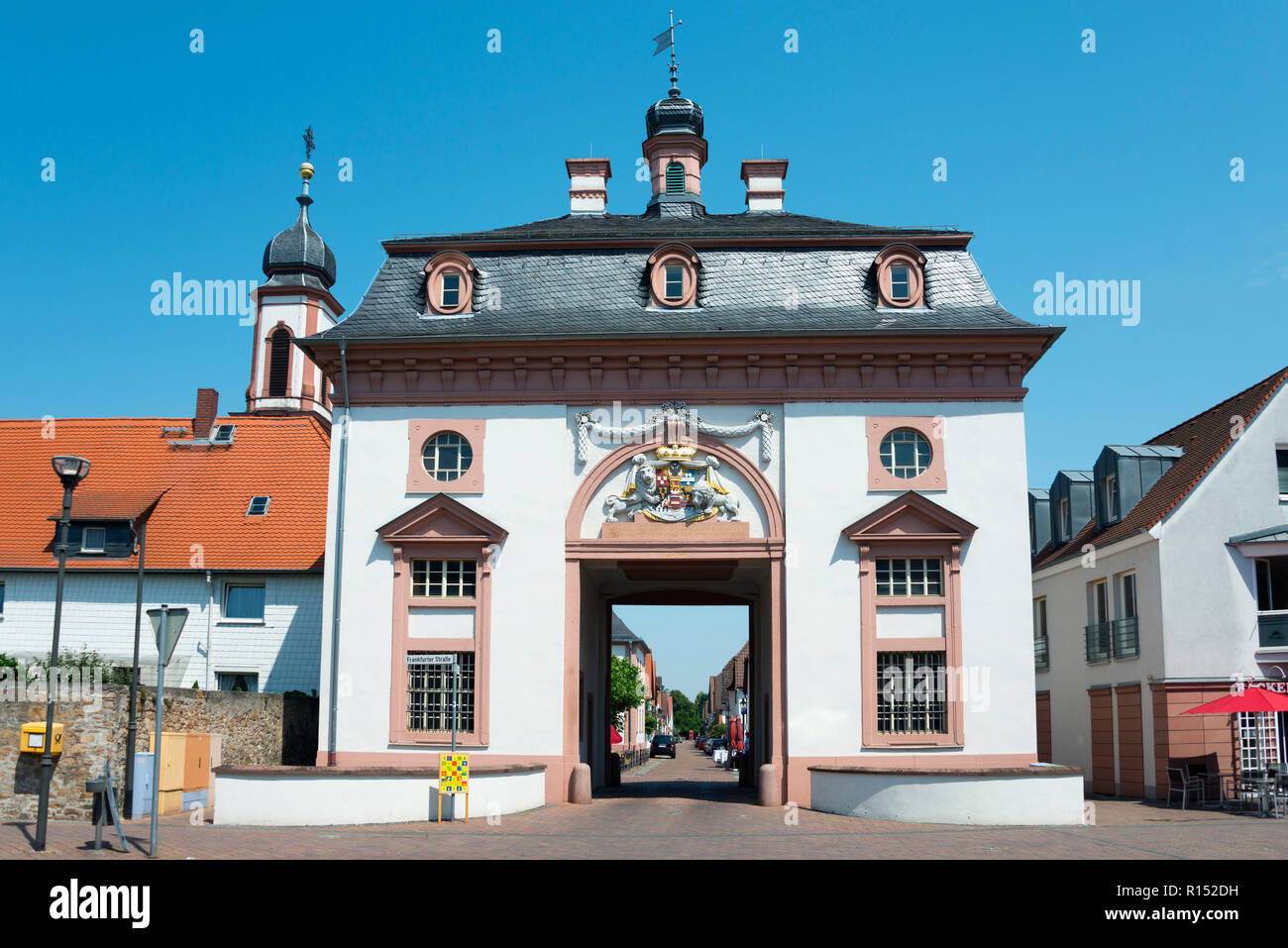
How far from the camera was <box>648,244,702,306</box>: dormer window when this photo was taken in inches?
1079

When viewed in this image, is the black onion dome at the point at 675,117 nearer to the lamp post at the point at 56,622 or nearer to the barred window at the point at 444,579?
the barred window at the point at 444,579

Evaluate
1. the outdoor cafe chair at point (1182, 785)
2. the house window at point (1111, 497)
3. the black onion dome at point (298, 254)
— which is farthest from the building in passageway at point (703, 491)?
the black onion dome at point (298, 254)

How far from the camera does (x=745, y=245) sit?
27953 mm

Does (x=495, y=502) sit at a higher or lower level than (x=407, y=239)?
lower

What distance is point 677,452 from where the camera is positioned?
86.4 ft

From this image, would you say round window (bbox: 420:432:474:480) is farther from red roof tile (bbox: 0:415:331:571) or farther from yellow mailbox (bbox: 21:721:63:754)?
yellow mailbox (bbox: 21:721:63:754)

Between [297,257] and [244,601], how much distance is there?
32.2m

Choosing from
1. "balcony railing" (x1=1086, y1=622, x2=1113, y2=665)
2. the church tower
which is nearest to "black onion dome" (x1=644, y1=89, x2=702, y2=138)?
"balcony railing" (x1=1086, y1=622, x2=1113, y2=665)

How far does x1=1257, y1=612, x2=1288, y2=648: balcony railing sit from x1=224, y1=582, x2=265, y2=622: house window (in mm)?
23691

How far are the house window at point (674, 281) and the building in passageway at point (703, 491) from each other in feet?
0.57

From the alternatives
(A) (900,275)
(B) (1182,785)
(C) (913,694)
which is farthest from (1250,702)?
(A) (900,275)
